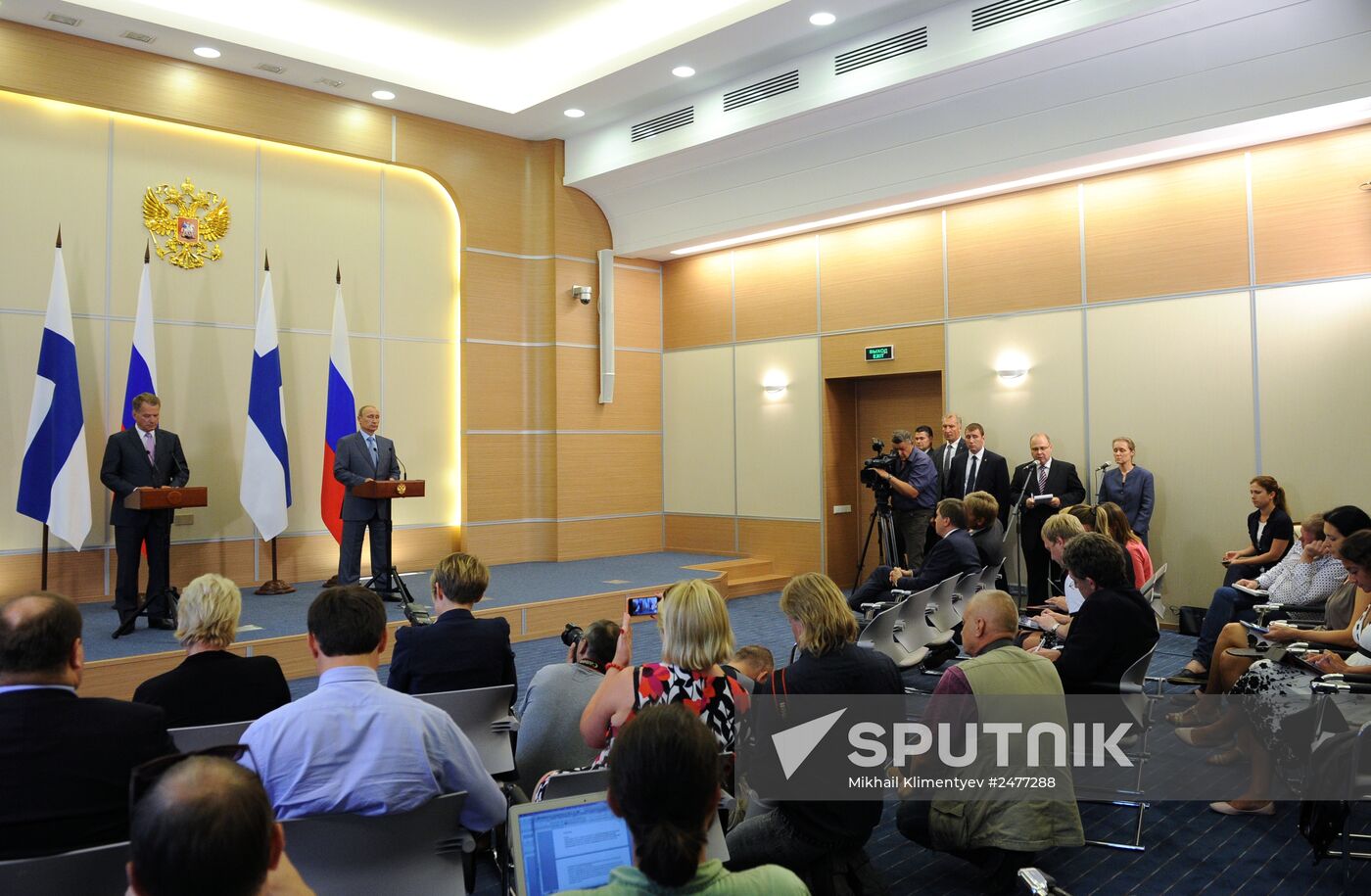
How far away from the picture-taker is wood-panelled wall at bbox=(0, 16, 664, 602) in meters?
9.02

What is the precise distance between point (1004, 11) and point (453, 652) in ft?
20.4

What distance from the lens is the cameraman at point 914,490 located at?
8.59m

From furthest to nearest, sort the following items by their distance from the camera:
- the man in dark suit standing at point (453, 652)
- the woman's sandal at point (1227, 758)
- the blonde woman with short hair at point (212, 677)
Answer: the woman's sandal at point (1227, 758)
the man in dark suit standing at point (453, 652)
the blonde woman with short hair at point (212, 677)

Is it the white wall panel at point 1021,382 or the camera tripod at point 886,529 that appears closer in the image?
the white wall panel at point 1021,382

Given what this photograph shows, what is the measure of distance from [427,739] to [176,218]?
7.74m

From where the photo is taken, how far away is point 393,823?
1.95m

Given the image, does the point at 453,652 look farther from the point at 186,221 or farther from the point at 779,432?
the point at 779,432

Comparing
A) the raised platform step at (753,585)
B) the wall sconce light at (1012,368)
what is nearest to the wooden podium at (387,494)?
the raised platform step at (753,585)

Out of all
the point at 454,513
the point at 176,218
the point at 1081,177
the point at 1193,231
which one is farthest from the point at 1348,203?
the point at 176,218

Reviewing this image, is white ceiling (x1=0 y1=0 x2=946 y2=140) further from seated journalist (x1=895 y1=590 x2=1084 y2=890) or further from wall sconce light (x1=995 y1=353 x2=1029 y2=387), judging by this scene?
seated journalist (x1=895 y1=590 x2=1084 y2=890)

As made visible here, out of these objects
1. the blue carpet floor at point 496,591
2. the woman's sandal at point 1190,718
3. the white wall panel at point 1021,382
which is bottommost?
the woman's sandal at point 1190,718

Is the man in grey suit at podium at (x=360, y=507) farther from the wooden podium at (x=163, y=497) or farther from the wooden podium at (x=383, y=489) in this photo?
the wooden podium at (x=163, y=497)

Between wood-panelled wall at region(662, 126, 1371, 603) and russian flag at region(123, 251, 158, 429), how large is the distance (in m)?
5.72

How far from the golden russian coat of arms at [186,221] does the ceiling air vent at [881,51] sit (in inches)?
219
